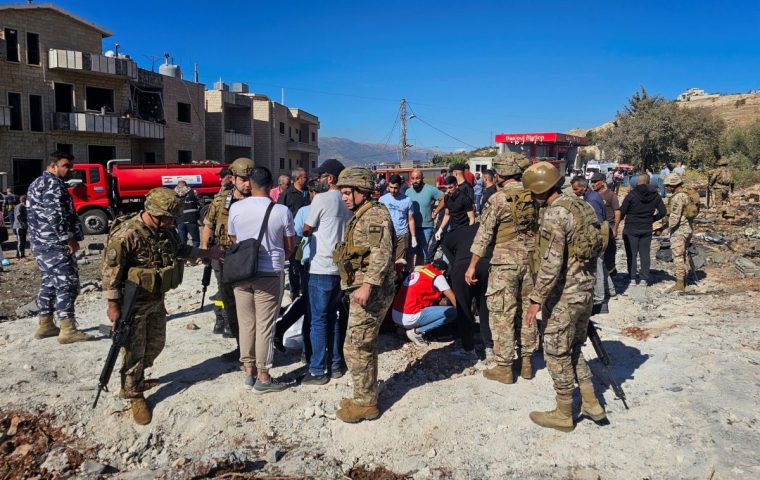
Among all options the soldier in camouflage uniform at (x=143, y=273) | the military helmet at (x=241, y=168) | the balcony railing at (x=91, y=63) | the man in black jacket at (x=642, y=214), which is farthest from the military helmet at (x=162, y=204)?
the balcony railing at (x=91, y=63)

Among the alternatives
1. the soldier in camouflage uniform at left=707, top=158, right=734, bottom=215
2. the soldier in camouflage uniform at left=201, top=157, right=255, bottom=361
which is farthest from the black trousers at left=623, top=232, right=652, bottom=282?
the soldier in camouflage uniform at left=707, top=158, right=734, bottom=215

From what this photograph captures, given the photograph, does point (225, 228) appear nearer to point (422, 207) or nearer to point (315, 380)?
point (315, 380)

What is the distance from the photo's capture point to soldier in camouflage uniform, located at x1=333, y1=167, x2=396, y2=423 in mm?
3520

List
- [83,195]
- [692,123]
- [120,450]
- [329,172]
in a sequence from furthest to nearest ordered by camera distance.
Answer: [692,123] → [83,195] → [329,172] → [120,450]

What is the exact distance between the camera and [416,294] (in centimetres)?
486

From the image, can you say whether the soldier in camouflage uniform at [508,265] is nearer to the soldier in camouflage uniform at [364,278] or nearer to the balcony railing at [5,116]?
the soldier in camouflage uniform at [364,278]

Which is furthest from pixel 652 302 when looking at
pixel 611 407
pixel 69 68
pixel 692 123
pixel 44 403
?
pixel 692 123

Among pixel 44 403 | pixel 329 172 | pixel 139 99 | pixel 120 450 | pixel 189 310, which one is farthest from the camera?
pixel 139 99

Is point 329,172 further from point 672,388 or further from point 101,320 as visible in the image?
point 672,388

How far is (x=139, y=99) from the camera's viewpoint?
1016 inches

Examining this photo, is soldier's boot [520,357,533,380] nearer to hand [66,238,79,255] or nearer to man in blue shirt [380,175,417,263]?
man in blue shirt [380,175,417,263]

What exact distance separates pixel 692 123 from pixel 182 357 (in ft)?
128

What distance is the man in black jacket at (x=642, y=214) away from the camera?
7301mm

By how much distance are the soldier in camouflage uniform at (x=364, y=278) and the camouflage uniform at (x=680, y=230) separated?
5389 millimetres
